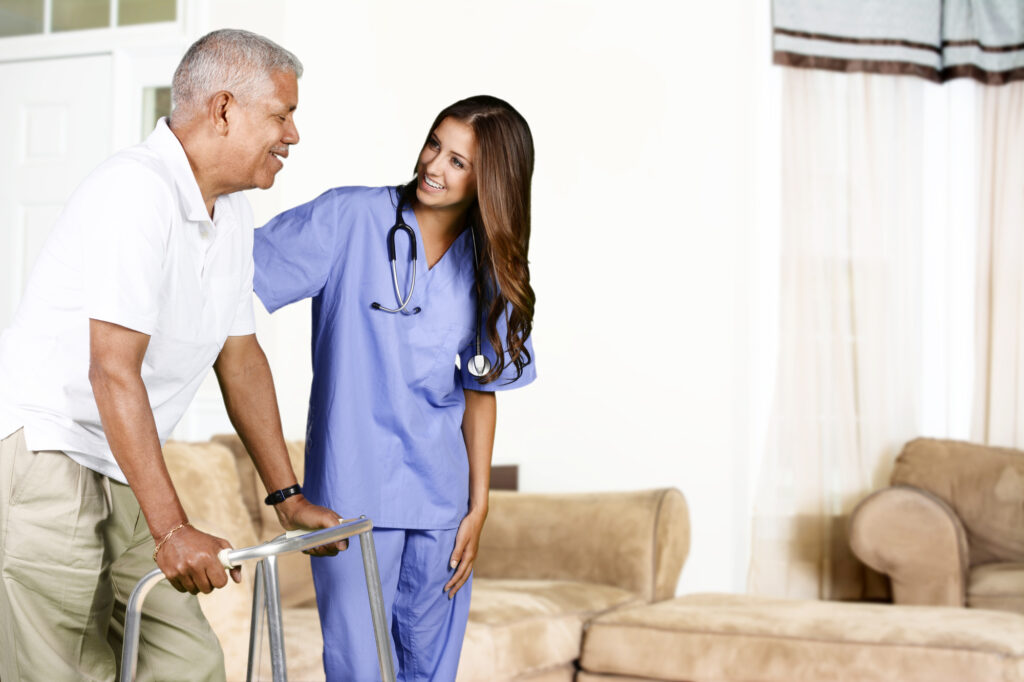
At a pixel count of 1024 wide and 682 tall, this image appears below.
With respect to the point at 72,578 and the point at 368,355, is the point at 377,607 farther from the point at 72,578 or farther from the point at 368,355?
the point at 368,355

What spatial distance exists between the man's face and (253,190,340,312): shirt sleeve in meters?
0.27

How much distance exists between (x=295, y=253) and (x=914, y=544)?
267 centimetres

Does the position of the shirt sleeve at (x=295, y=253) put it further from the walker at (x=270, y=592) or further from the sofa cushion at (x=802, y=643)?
the sofa cushion at (x=802, y=643)

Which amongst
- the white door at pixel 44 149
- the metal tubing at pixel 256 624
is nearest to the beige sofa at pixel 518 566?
the metal tubing at pixel 256 624

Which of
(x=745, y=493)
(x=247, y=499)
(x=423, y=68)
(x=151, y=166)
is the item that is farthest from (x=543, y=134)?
(x=151, y=166)

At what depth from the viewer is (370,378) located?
173 centimetres

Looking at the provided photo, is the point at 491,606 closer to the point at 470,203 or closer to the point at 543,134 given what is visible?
the point at 470,203

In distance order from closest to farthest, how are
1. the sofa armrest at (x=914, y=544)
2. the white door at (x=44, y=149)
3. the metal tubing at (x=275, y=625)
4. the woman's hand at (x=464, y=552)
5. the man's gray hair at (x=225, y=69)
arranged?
1. the metal tubing at (x=275, y=625)
2. the man's gray hair at (x=225, y=69)
3. the woman's hand at (x=464, y=552)
4. the sofa armrest at (x=914, y=544)
5. the white door at (x=44, y=149)

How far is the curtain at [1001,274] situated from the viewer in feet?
15.0

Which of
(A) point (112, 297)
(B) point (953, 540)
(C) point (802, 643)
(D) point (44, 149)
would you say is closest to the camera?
(A) point (112, 297)

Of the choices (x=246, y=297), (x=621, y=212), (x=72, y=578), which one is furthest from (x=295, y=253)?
(x=621, y=212)

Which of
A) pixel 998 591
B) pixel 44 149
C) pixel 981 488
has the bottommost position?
pixel 998 591

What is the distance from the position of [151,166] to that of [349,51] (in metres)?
3.04

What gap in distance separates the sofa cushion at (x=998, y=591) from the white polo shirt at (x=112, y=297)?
3042mm
